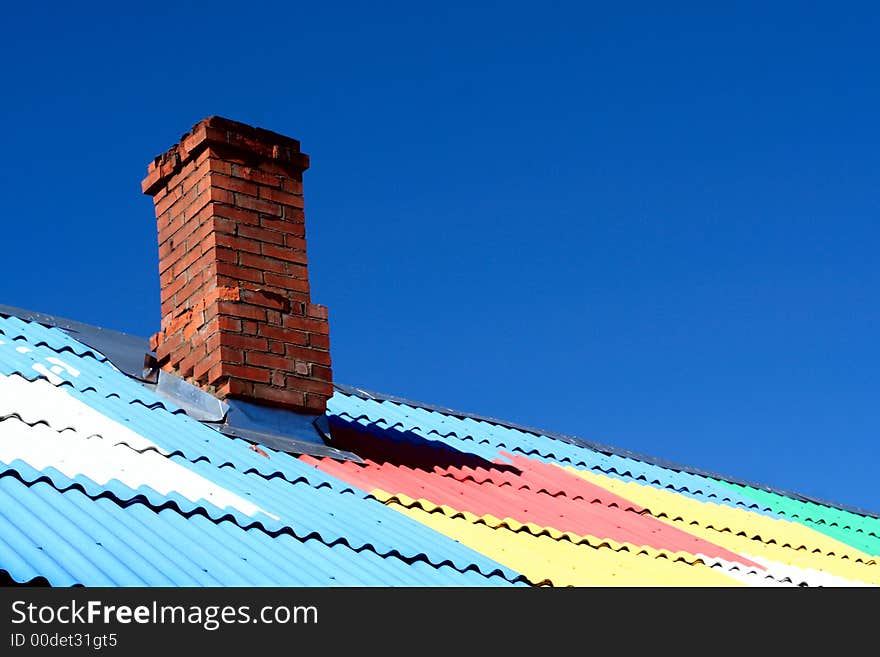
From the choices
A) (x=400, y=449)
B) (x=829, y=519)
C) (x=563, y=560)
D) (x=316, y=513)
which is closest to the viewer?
(x=316, y=513)

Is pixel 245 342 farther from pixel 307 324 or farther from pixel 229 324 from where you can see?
pixel 307 324

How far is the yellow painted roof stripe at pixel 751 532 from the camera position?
919 centimetres

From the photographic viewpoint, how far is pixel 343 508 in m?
7.30

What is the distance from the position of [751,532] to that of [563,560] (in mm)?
2790

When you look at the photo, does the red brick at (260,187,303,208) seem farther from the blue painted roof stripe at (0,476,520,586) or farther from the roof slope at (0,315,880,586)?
the blue painted roof stripe at (0,476,520,586)

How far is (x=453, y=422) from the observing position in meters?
10.9

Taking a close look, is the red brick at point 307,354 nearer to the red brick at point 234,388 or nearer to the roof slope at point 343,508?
the red brick at point 234,388

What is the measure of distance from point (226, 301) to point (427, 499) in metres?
1.57

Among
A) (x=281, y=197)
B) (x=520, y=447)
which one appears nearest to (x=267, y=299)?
(x=281, y=197)

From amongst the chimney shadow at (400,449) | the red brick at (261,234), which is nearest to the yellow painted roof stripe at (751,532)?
the chimney shadow at (400,449)

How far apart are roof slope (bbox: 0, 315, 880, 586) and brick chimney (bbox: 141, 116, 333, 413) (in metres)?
0.40

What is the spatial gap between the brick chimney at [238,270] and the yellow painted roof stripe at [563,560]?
1265 millimetres
